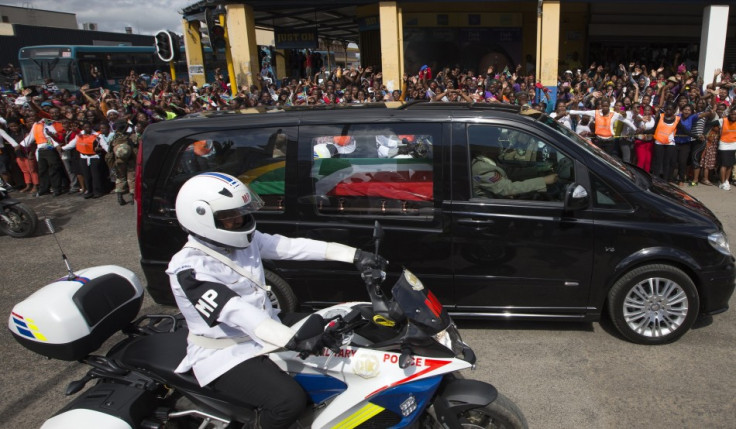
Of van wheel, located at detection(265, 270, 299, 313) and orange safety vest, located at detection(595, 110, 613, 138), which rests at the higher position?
orange safety vest, located at detection(595, 110, 613, 138)

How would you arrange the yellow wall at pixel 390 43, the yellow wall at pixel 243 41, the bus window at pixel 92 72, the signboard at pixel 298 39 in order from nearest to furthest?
the yellow wall at pixel 390 43, the yellow wall at pixel 243 41, the signboard at pixel 298 39, the bus window at pixel 92 72

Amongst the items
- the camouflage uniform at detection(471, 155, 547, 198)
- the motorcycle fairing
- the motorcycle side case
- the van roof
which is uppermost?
the van roof

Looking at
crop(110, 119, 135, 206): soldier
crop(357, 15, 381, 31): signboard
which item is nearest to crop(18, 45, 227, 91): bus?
crop(357, 15, 381, 31): signboard

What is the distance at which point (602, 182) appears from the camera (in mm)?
3938

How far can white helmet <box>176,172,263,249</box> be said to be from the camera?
2457mm

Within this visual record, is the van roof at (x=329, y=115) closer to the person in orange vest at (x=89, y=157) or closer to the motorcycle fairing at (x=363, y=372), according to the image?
the motorcycle fairing at (x=363, y=372)

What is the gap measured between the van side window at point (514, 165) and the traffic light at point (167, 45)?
7681mm

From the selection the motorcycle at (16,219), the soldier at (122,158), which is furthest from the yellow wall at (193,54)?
the motorcycle at (16,219)

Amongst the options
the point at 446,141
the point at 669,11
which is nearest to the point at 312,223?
the point at 446,141

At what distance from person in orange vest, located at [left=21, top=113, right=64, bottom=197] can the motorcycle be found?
2.62m

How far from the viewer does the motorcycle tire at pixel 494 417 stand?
252 cm

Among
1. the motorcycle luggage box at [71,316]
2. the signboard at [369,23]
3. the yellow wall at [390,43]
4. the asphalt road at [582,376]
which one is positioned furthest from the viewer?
the signboard at [369,23]

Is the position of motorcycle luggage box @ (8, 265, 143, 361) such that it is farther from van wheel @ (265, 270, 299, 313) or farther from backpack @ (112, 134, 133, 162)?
backpack @ (112, 134, 133, 162)

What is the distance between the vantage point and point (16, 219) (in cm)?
786
